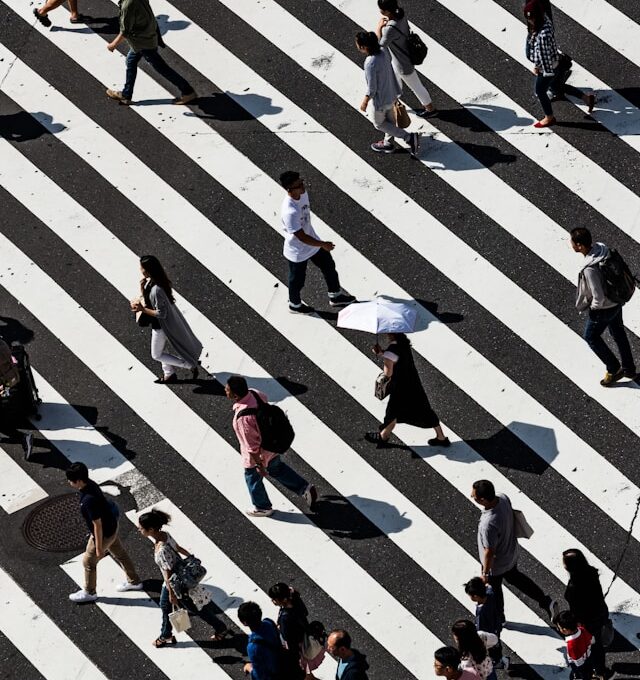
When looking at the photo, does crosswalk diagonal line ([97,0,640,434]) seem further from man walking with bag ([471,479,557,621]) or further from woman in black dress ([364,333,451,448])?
man walking with bag ([471,479,557,621])

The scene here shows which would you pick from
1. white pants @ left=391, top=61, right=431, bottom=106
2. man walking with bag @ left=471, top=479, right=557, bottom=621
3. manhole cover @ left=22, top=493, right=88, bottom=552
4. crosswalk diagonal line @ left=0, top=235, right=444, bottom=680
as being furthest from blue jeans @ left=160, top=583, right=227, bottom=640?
white pants @ left=391, top=61, right=431, bottom=106

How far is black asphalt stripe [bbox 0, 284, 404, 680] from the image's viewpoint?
48.8ft

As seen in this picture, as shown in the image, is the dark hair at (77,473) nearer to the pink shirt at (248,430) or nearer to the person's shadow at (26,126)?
the pink shirt at (248,430)

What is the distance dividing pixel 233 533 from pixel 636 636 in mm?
3845

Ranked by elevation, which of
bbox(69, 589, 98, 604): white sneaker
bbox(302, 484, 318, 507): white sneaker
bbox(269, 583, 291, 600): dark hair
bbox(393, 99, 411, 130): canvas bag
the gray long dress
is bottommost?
bbox(69, 589, 98, 604): white sneaker

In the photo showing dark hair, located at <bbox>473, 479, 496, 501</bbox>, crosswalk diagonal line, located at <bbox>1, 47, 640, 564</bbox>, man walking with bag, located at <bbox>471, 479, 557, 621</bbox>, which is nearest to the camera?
dark hair, located at <bbox>473, 479, 496, 501</bbox>

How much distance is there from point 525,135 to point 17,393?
252 inches

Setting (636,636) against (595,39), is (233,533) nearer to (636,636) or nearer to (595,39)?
(636,636)

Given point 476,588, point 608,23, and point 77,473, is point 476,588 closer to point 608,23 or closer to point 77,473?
point 77,473

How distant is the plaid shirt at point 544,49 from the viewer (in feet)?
57.7

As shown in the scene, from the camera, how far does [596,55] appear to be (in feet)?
62.4

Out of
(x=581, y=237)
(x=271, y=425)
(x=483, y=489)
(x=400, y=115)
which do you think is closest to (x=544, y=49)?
(x=400, y=115)

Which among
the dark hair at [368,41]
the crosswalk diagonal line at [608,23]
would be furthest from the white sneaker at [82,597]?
the crosswalk diagonal line at [608,23]

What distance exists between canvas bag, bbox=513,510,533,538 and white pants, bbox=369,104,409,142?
544 centimetres
